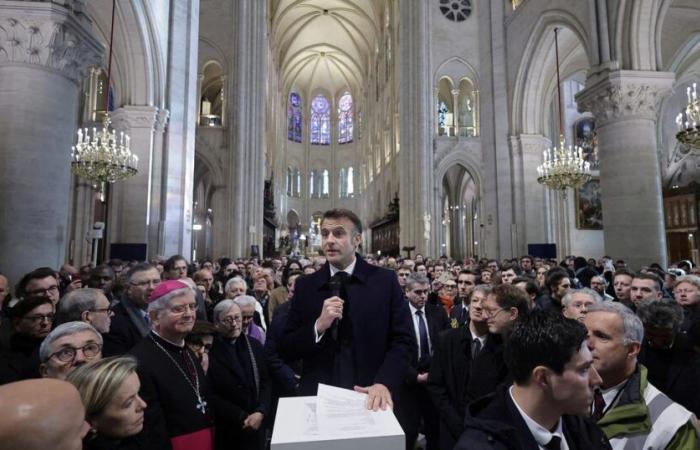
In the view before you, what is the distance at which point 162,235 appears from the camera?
11969 mm

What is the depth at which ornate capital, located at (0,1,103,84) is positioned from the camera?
6117 mm

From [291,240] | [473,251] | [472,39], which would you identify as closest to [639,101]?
[472,39]

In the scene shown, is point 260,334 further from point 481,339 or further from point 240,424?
point 481,339

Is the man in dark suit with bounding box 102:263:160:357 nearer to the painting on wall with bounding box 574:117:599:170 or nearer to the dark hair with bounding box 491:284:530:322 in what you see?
the dark hair with bounding box 491:284:530:322

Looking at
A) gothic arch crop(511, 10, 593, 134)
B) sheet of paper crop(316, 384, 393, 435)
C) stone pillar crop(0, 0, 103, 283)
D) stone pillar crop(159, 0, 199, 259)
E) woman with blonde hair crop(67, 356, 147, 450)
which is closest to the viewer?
sheet of paper crop(316, 384, 393, 435)

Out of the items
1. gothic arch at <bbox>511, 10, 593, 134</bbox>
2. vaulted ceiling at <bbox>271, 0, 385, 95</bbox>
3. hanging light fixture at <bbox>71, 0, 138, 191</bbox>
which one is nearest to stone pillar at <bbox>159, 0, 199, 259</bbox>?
hanging light fixture at <bbox>71, 0, 138, 191</bbox>

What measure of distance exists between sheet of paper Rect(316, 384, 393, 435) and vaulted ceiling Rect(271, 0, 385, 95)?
38866mm

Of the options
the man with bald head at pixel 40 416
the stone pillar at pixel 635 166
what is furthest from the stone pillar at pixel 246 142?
the man with bald head at pixel 40 416

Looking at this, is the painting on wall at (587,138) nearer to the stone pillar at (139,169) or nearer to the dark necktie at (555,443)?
the stone pillar at (139,169)

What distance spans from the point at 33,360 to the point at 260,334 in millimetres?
2141

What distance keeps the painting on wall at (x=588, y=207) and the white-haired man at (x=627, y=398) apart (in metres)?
25.2

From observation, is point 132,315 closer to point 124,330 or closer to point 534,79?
point 124,330

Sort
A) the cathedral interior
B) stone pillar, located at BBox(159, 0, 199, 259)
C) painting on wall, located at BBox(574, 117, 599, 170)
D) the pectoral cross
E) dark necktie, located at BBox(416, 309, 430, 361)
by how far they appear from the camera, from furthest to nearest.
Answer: painting on wall, located at BBox(574, 117, 599, 170)
stone pillar, located at BBox(159, 0, 199, 259)
the cathedral interior
dark necktie, located at BBox(416, 309, 430, 361)
the pectoral cross

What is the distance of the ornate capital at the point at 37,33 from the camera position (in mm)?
6117
